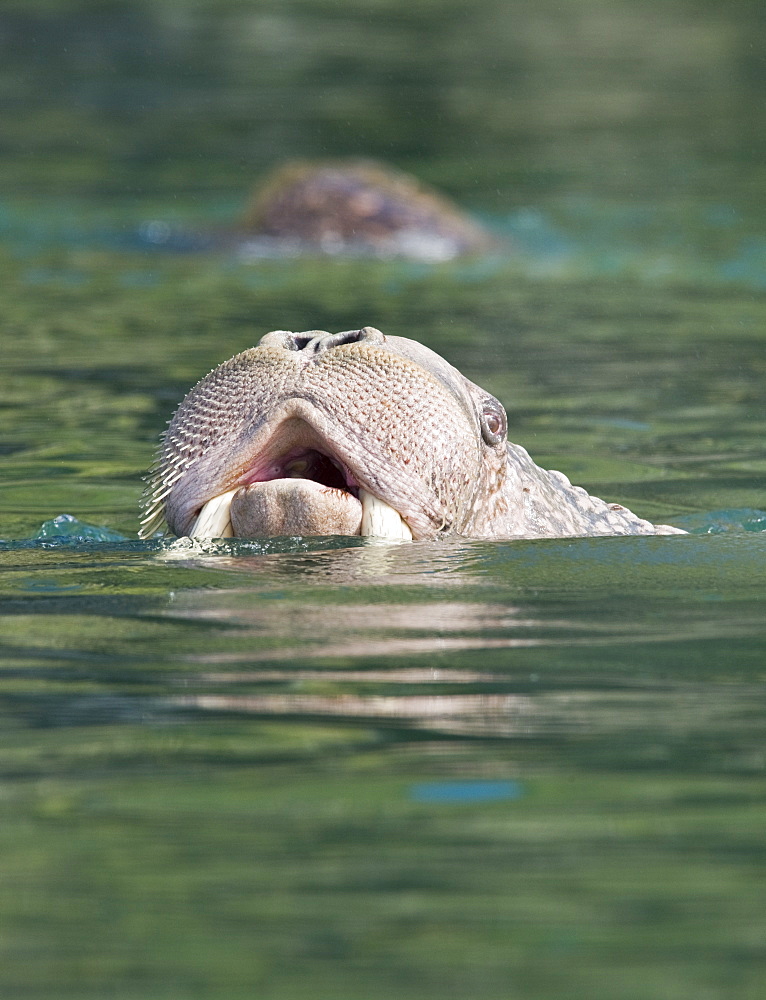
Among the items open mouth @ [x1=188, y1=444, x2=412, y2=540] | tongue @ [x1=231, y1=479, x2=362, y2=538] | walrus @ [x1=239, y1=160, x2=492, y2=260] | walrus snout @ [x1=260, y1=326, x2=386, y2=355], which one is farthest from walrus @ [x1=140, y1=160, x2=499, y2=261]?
tongue @ [x1=231, y1=479, x2=362, y2=538]

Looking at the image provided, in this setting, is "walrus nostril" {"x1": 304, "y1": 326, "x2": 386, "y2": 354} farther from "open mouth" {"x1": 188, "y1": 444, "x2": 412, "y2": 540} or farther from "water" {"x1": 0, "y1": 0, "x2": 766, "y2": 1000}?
"water" {"x1": 0, "y1": 0, "x2": 766, "y2": 1000}

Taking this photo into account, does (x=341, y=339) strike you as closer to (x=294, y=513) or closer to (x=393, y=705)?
(x=294, y=513)

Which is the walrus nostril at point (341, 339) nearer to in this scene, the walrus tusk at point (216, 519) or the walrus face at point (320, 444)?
the walrus face at point (320, 444)

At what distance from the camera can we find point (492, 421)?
6.14 m

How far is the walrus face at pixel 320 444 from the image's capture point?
5.41 meters

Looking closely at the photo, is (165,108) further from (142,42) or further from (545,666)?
(545,666)

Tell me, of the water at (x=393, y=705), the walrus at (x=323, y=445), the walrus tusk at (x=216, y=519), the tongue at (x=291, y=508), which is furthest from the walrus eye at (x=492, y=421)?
the walrus tusk at (x=216, y=519)

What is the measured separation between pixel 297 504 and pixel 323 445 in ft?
0.78

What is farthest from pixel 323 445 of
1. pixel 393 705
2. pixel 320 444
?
pixel 393 705

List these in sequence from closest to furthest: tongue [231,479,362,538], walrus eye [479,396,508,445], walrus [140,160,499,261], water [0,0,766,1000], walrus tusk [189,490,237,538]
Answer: water [0,0,766,1000] → tongue [231,479,362,538] → walrus tusk [189,490,237,538] → walrus eye [479,396,508,445] → walrus [140,160,499,261]

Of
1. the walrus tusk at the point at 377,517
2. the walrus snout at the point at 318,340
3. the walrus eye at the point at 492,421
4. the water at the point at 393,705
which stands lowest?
the water at the point at 393,705

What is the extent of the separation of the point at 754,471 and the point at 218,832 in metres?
6.34

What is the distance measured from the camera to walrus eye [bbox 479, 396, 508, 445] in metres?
6.11

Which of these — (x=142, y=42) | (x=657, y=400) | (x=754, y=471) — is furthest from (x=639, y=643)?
(x=142, y=42)
